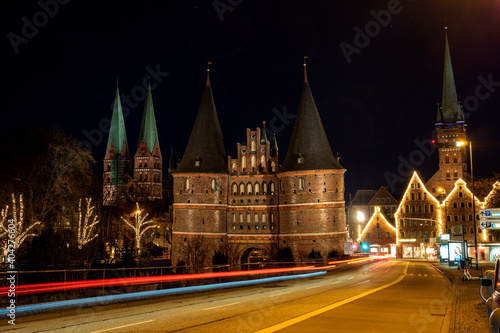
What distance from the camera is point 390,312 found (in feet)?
50.2

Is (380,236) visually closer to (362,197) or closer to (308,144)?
(362,197)

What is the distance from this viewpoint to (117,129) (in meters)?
122

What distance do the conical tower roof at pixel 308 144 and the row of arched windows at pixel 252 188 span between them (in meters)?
2.83

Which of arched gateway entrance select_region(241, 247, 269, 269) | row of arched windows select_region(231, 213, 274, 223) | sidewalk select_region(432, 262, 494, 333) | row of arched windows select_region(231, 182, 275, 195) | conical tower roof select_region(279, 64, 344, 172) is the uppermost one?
conical tower roof select_region(279, 64, 344, 172)

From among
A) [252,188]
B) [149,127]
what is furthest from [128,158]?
[252,188]

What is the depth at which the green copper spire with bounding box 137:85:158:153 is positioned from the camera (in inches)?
4553

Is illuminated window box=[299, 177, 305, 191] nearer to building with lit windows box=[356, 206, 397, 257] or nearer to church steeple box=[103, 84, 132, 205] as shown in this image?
building with lit windows box=[356, 206, 397, 257]

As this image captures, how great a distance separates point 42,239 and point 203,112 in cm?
4488

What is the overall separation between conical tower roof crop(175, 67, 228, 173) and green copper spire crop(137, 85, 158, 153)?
49.3 m

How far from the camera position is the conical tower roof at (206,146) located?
6469 centimetres

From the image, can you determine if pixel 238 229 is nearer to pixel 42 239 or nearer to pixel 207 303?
pixel 42 239

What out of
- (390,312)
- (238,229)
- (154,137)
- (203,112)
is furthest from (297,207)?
(154,137)

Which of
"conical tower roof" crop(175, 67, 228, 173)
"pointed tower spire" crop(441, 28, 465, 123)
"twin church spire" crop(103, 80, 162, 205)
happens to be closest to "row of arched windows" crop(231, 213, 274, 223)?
"conical tower roof" crop(175, 67, 228, 173)

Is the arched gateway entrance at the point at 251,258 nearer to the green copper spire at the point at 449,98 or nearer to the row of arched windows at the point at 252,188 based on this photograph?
the row of arched windows at the point at 252,188
